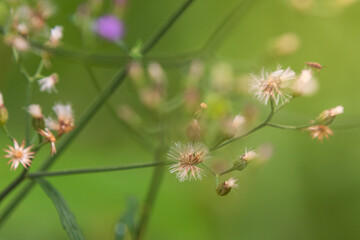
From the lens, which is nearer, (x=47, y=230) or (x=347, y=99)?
(x=47, y=230)

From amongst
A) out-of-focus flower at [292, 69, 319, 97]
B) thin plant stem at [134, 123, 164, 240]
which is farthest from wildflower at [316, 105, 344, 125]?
thin plant stem at [134, 123, 164, 240]

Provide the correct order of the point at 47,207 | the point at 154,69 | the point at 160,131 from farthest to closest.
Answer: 1. the point at 47,207
2. the point at 154,69
3. the point at 160,131

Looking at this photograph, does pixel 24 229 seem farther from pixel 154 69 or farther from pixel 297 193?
pixel 297 193

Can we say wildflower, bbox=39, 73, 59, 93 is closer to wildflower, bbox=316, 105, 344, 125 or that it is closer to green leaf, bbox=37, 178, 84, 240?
green leaf, bbox=37, 178, 84, 240

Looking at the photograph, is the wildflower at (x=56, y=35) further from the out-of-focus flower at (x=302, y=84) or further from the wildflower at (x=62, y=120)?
the out-of-focus flower at (x=302, y=84)

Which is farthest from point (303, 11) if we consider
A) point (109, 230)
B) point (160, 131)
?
point (109, 230)

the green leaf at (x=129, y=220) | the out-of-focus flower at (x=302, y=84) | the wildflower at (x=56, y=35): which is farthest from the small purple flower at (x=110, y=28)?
the out-of-focus flower at (x=302, y=84)
